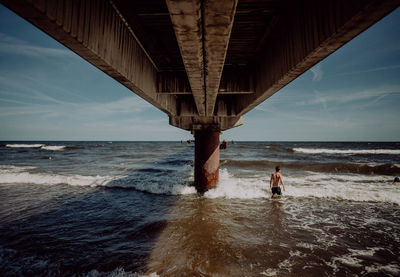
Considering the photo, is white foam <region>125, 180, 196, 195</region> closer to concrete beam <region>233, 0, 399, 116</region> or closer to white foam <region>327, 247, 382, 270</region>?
white foam <region>327, 247, 382, 270</region>

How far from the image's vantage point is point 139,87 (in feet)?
13.9

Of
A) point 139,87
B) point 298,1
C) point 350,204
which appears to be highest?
point 298,1

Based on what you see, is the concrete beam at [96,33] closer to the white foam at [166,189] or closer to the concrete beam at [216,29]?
the concrete beam at [216,29]

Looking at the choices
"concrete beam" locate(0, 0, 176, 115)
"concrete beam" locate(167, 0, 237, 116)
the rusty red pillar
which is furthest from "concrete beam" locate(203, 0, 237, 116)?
the rusty red pillar

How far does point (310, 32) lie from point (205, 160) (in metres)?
8.00

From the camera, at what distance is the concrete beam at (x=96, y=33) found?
185 centimetres

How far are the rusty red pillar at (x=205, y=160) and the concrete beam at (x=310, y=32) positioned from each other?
5.91 metres

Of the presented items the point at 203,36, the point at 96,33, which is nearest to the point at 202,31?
the point at 203,36

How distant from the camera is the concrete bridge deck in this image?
187cm

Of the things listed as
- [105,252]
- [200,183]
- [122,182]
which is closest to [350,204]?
[200,183]

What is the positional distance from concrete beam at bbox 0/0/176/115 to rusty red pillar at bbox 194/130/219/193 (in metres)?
5.82

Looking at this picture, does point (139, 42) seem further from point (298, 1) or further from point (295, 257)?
point (295, 257)

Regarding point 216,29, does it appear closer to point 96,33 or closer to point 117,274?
point 96,33

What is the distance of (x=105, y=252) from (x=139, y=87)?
4.11m
